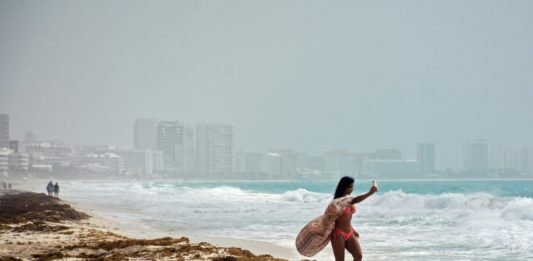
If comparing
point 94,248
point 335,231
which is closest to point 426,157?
point 94,248

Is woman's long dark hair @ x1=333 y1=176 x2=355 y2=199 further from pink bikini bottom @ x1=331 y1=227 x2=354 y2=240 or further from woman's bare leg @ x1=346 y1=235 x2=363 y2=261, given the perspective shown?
woman's bare leg @ x1=346 y1=235 x2=363 y2=261

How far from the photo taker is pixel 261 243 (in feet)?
52.2

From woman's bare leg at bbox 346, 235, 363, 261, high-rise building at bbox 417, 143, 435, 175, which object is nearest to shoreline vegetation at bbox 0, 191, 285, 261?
woman's bare leg at bbox 346, 235, 363, 261

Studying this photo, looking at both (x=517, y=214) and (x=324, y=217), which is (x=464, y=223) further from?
(x=324, y=217)

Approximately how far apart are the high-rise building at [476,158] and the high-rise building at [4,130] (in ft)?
362

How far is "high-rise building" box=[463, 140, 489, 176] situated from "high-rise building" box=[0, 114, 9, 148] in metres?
110

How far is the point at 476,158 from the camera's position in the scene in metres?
177

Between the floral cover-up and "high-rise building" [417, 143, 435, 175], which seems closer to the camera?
the floral cover-up

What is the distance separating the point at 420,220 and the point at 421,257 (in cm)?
1178

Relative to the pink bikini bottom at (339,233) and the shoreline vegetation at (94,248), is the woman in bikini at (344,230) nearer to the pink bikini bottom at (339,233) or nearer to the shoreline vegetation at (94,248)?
the pink bikini bottom at (339,233)

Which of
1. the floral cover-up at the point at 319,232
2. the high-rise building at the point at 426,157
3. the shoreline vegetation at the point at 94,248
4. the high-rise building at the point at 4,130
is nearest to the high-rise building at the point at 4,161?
the high-rise building at the point at 4,130

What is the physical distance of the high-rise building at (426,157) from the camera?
18288 centimetres

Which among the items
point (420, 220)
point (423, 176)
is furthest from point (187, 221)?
point (423, 176)

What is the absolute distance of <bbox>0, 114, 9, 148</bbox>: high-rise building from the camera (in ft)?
537
